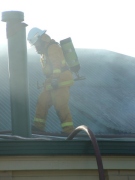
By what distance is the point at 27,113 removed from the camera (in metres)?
7.00

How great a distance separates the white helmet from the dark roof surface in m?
3.49

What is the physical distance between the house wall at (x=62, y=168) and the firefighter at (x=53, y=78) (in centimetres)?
301

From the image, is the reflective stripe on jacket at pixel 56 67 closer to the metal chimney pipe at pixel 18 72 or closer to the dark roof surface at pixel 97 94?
the metal chimney pipe at pixel 18 72

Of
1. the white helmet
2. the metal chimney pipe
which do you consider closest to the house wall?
the metal chimney pipe

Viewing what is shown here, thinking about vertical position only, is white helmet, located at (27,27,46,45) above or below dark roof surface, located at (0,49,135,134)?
above

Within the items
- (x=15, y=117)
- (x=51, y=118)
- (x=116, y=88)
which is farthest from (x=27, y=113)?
(x=116, y=88)

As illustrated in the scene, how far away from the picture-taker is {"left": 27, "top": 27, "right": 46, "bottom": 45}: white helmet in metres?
8.74

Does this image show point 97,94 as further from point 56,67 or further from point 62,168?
point 62,168

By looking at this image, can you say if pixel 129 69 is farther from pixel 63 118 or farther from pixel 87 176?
pixel 87 176

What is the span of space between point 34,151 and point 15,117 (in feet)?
5.81

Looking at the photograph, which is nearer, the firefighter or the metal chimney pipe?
the metal chimney pipe

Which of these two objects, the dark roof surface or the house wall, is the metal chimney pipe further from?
the dark roof surface

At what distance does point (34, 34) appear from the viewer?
8773 millimetres

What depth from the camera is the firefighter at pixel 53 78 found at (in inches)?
337
